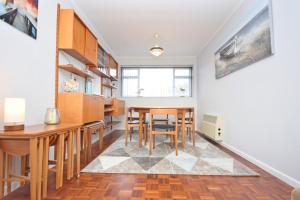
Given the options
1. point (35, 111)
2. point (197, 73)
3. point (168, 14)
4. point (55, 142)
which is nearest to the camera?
point (55, 142)

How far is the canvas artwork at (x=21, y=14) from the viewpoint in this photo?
141 cm

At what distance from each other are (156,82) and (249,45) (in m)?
3.59

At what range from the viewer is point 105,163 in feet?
7.19

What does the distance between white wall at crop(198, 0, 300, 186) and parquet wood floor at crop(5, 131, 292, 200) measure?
0.29 m

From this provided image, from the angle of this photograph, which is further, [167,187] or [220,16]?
[220,16]

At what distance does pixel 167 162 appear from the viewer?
2248 mm

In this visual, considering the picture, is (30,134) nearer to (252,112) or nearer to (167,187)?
(167,187)

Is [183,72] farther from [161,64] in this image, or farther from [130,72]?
[130,72]

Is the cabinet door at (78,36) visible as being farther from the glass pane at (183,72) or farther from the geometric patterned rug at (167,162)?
the glass pane at (183,72)

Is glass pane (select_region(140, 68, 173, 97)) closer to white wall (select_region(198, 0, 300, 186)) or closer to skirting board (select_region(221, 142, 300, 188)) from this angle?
white wall (select_region(198, 0, 300, 186))

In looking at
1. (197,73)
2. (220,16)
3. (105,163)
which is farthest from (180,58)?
(105,163)

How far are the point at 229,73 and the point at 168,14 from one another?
162 centimetres

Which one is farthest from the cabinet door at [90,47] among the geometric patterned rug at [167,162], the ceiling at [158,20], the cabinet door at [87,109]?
the geometric patterned rug at [167,162]

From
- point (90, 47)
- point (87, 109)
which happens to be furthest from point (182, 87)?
point (87, 109)
